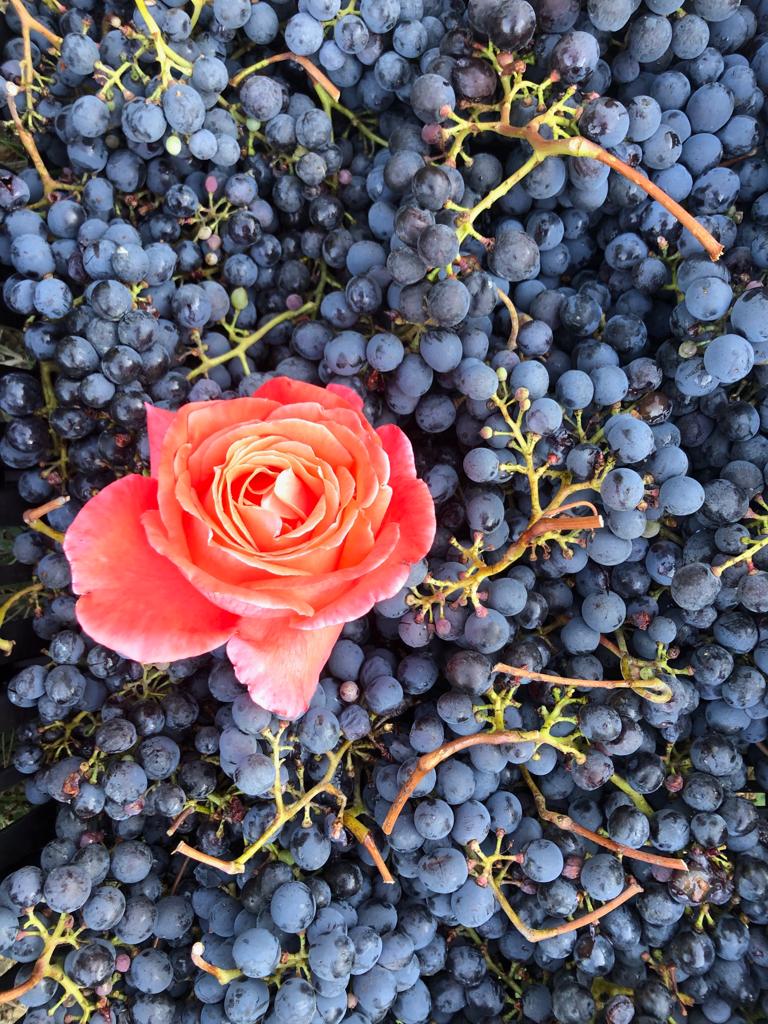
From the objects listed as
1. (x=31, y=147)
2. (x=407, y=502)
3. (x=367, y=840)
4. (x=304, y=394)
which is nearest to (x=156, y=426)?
(x=304, y=394)

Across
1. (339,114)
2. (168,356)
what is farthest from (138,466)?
(339,114)

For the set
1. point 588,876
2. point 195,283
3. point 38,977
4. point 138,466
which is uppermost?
point 195,283

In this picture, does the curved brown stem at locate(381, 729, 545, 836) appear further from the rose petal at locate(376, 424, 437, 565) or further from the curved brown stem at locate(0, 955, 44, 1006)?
the curved brown stem at locate(0, 955, 44, 1006)

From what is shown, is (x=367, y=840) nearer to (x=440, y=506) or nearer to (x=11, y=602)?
(x=440, y=506)

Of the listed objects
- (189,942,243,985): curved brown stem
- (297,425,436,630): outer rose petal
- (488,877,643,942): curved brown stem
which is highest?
(297,425,436,630): outer rose petal

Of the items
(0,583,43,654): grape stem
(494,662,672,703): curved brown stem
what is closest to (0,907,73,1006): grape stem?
(0,583,43,654): grape stem

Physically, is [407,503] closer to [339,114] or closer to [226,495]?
[226,495]
